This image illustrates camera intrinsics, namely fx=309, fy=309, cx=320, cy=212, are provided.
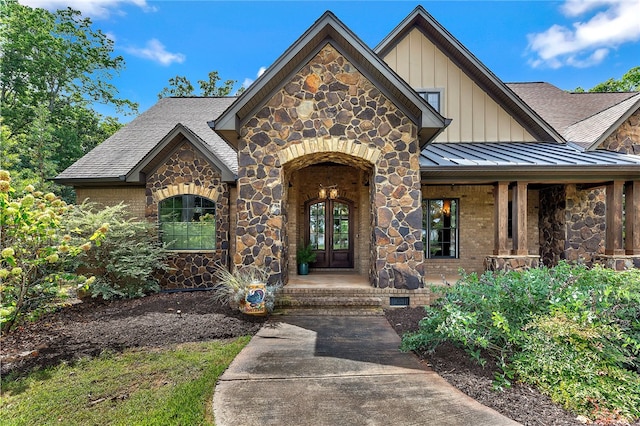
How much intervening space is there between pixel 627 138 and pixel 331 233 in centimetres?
903

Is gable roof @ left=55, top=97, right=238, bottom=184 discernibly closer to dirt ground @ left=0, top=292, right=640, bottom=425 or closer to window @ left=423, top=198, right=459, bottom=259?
dirt ground @ left=0, top=292, right=640, bottom=425

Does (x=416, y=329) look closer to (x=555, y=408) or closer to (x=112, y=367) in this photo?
(x=555, y=408)

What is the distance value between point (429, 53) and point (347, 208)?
535 centimetres

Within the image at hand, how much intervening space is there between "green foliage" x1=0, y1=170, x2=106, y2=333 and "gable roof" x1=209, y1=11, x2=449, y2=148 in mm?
3102

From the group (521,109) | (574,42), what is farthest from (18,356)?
(574,42)

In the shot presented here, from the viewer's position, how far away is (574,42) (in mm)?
18359

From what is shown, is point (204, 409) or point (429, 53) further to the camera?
point (429, 53)

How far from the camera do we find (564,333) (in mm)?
3146

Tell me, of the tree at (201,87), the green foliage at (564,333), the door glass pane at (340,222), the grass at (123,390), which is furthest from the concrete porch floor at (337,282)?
the tree at (201,87)

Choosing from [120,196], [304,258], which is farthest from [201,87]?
[304,258]

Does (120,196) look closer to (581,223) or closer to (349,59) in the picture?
(349,59)

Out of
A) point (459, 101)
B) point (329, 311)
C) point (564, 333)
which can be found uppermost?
point (459, 101)

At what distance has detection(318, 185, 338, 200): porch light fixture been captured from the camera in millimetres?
9742

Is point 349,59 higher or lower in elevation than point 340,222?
higher
